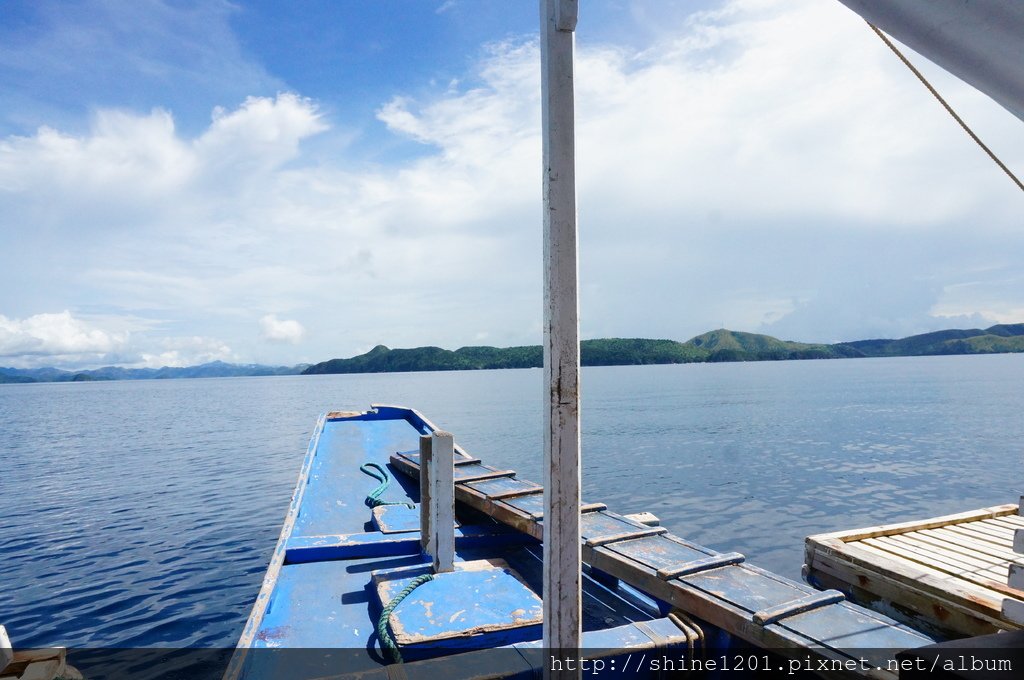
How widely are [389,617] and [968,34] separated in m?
4.90

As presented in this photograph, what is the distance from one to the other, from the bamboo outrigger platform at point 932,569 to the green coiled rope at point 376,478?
609 cm

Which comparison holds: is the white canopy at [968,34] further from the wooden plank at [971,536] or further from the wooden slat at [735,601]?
the wooden plank at [971,536]

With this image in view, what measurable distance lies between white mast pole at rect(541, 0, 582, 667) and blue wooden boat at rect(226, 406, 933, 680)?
1.17 meters

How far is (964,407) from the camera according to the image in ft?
175

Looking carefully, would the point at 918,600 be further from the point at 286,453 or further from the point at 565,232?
the point at 286,453

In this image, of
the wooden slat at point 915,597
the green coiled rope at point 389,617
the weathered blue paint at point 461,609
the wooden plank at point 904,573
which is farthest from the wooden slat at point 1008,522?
the green coiled rope at point 389,617

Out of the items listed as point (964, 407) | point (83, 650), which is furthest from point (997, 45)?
point (964, 407)

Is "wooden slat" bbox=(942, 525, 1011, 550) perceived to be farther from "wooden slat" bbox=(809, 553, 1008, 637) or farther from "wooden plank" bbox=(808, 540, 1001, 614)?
"wooden slat" bbox=(809, 553, 1008, 637)

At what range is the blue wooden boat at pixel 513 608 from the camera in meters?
3.85

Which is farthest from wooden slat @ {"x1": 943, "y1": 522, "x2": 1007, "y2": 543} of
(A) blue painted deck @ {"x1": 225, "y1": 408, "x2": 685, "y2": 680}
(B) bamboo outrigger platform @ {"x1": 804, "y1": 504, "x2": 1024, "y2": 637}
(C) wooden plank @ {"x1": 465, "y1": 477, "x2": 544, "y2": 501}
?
(C) wooden plank @ {"x1": 465, "y1": 477, "x2": 544, "y2": 501}

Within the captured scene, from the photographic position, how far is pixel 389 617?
470cm

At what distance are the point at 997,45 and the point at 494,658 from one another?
414 cm

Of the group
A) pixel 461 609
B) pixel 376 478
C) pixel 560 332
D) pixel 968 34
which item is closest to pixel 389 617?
pixel 461 609

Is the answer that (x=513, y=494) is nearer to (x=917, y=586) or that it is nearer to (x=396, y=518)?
(x=396, y=518)
